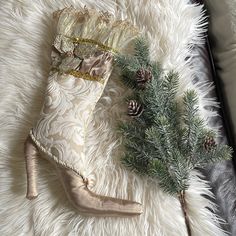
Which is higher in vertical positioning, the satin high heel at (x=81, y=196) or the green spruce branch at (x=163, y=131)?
the green spruce branch at (x=163, y=131)

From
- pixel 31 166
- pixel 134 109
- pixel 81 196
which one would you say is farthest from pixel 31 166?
pixel 134 109

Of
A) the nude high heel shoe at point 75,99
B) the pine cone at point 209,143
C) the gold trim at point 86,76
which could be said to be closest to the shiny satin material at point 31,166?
the nude high heel shoe at point 75,99

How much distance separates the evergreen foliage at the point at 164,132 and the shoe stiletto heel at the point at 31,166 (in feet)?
0.60

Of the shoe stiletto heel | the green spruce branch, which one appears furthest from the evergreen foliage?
the shoe stiletto heel

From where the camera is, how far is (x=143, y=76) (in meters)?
0.80

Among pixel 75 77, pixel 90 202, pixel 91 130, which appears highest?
pixel 75 77

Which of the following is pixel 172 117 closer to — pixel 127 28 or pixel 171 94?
pixel 171 94

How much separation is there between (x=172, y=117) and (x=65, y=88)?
0.76 feet

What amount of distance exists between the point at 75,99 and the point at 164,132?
0.21 meters

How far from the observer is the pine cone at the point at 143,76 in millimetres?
801

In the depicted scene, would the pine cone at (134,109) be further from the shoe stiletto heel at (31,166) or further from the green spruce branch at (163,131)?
the shoe stiletto heel at (31,166)

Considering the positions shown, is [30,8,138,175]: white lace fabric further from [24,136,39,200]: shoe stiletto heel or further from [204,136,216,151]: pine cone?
[204,136,216,151]: pine cone

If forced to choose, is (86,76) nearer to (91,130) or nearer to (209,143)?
(91,130)

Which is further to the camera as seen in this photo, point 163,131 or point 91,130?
point 91,130
